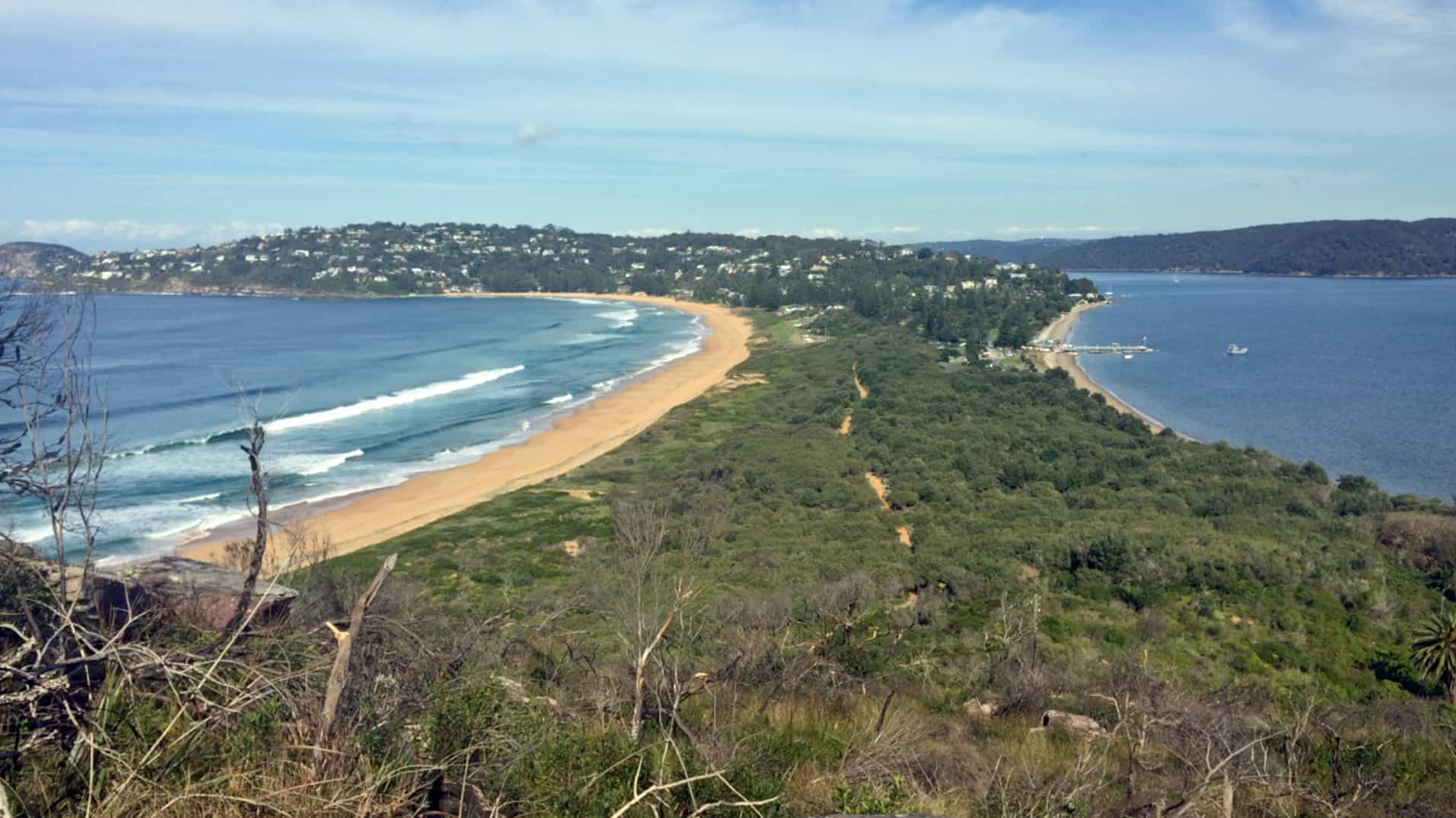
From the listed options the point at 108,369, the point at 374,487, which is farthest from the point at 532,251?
the point at 374,487

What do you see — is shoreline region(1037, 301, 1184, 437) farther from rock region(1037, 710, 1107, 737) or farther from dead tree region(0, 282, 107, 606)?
dead tree region(0, 282, 107, 606)

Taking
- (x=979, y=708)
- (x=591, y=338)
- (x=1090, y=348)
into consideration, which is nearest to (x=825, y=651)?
(x=979, y=708)

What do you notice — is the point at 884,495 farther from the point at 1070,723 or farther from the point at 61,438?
the point at 61,438

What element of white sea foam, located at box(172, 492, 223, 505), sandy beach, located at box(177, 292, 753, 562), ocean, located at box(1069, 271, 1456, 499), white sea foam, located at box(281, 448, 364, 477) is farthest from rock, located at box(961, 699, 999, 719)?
ocean, located at box(1069, 271, 1456, 499)

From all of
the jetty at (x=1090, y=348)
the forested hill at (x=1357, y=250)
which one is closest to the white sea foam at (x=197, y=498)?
the jetty at (x=1090, y=348)

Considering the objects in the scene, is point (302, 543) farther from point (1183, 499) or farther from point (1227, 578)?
point (1183, 499)

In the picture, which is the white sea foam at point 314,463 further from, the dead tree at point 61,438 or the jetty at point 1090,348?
the jetty at point 1090,348
